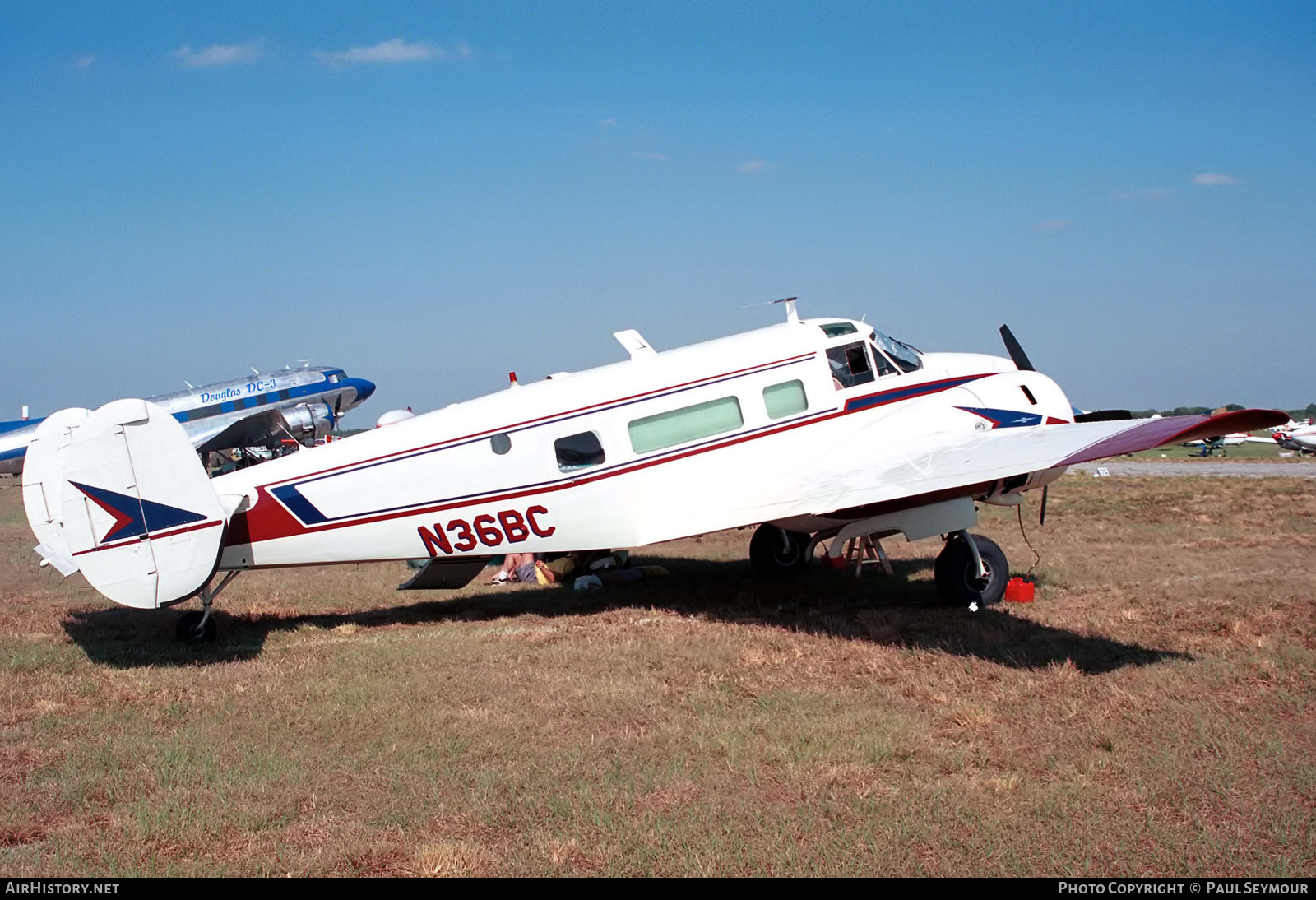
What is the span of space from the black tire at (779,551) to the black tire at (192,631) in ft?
23.7

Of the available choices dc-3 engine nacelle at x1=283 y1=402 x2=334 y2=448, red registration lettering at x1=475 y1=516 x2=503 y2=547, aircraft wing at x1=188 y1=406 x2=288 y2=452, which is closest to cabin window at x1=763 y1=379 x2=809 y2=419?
red registration lettering at x1=475 y1=516 x2=503 y2=547

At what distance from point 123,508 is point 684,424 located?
18.5ft

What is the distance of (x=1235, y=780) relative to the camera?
19.2ft

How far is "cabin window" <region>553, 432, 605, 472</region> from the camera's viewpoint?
11.1 meters

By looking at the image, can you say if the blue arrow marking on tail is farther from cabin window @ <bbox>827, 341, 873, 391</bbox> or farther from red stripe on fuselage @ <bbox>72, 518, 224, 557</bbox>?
cabin window @ <bbox>827, 341, 873, 391</bbox>

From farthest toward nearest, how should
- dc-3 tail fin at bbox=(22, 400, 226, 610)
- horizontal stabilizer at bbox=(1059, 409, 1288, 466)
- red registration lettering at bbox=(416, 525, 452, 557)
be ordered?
red registration lettering at bbox=(416, 525, 452, 557), dc-3 tail fin at bbox=(22, 400, 226, 610), horizontal stabilizer at bbox=(1059, 409, 1288, 466)

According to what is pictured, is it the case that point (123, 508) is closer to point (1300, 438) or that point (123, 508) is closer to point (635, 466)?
point (635, 466)

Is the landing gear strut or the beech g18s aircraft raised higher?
the beech g18s aircraft

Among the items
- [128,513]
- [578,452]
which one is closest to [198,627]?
[128,513]

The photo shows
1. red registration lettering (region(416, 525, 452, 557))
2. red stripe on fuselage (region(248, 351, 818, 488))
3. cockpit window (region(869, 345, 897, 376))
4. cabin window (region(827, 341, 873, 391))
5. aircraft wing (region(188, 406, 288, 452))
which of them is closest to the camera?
red stripe on fuselage (region(248, 351, 818, 488))

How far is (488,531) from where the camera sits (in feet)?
35.9

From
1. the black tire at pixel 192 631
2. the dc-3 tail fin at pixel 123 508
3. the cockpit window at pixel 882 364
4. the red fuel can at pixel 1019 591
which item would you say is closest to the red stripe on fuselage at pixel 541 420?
the cockpit window at pixel 882 364

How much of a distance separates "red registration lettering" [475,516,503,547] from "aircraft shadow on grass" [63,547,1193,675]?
4.28ft

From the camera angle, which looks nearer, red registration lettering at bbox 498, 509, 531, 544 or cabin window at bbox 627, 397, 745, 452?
red registration lettering at bbox 498, 509, 531, 544
